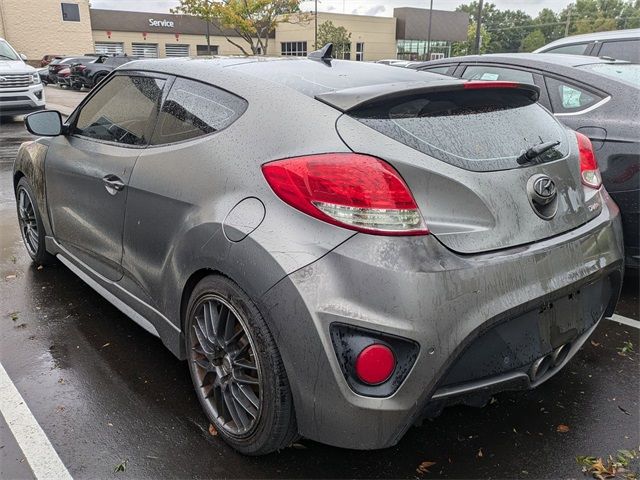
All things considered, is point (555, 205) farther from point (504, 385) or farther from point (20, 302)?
point (20, 302)

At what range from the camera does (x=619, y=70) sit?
4.74m

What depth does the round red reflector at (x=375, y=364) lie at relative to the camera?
1901mm

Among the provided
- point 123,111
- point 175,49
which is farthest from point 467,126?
point 175,49

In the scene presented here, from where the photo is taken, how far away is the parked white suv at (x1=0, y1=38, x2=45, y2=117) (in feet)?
43.3

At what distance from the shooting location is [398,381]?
1937 mm

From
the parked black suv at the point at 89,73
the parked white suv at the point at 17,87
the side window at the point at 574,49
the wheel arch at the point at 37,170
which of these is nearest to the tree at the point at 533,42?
the parked black suv at the point at 89,73

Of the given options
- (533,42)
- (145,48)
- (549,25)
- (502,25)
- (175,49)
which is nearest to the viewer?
(145,48)

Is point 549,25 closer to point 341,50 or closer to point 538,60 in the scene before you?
point 341,50

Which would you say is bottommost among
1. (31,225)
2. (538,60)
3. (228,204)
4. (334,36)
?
(31,225)

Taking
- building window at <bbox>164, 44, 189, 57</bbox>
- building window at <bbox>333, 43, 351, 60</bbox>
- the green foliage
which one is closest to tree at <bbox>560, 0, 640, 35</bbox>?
the green foliage

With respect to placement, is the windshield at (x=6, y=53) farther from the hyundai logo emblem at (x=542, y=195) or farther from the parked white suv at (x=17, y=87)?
the hyundai logo emblem at (x=542, y=195)

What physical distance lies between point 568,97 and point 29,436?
4181mm

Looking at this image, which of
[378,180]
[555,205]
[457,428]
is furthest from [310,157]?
[457,428]

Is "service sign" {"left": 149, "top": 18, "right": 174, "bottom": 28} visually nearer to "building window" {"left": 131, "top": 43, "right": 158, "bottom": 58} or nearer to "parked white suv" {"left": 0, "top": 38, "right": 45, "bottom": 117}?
"building window" {"left": 131, "top": 43, "right": 158, "bottom": 58}
